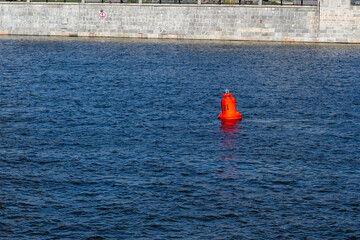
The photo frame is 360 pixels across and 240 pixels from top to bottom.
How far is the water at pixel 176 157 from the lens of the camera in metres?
17.9

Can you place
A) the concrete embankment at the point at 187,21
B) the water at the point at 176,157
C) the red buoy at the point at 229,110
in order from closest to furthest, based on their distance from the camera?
the water at the point at 176,157 < the red buoy at the point at 229,110 < the concrete embankment at the point at 187,21

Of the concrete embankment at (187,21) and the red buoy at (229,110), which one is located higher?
the concrete embankment at (187,21)

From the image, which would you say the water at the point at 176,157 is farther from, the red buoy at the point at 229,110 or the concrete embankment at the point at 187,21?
the concrete embankment at the point at 187,21

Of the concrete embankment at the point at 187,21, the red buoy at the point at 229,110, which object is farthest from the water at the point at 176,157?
the concrete embankment at the point at 187,21

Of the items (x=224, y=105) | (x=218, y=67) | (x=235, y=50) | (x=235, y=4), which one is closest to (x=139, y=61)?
(x=218, y=67)

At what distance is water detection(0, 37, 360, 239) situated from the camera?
17.9 meters

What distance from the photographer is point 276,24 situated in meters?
78.2

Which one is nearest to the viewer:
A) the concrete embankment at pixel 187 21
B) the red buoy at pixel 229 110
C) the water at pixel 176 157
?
the water at pixel 176 157

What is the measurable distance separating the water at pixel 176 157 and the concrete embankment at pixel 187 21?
A: 26.6m

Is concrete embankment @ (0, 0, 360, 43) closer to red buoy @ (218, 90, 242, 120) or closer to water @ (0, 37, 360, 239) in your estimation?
water @ (0, 37, 360, 239)

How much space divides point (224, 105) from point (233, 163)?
29.7 feet

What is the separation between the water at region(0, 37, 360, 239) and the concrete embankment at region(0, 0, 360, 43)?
2659 centimetres

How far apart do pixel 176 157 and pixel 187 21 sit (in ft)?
190

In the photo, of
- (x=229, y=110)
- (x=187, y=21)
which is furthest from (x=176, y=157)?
(x=187, y=21)
